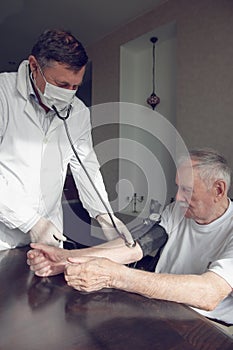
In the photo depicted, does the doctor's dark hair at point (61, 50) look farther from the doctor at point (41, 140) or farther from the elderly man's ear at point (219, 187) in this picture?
the elderly man's ear at point (219, 187)

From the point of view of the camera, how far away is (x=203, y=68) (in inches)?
94.4

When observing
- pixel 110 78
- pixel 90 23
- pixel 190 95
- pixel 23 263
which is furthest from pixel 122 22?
pixel 23 263

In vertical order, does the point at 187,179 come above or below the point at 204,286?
above

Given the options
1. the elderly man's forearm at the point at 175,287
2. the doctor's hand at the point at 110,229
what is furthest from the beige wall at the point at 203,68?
the elderly man's forearm at the point at 175,287

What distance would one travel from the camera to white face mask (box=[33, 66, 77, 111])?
3.48 feet

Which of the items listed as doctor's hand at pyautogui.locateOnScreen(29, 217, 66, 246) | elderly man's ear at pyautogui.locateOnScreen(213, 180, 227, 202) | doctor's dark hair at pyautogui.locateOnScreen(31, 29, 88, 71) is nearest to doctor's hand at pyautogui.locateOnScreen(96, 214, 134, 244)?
doctor's hand at pyautogui.locateOnScreen(29, 217, 66, 246)

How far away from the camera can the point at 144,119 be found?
3.21 meters

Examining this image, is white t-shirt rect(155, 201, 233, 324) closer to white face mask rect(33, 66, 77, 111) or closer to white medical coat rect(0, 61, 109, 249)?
white medical coat rect(0, 61, 109, 249)

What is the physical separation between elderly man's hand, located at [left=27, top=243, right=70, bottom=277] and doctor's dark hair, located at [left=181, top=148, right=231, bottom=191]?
55 centimetres

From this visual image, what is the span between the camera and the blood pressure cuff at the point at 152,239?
1.24m

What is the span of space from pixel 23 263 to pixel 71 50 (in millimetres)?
680

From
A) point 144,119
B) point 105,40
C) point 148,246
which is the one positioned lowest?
point 148,246

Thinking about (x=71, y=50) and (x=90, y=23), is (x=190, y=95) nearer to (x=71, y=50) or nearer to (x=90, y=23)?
(x=90, y=23)

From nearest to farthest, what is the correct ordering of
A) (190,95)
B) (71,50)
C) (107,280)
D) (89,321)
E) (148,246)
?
(89,321), (107,280), (71,50), (148,246), (190,95)
